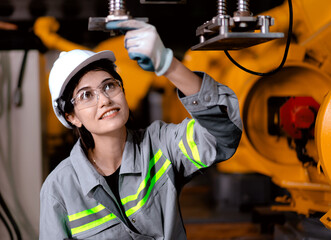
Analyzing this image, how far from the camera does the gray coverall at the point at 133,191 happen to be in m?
1.12

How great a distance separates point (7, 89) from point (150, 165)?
4.41 ft

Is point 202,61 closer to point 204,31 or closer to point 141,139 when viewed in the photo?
point 141,139

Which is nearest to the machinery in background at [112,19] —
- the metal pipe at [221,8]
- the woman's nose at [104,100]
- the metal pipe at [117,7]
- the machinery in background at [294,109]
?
the metal pipe at [117,7]

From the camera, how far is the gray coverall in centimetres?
112

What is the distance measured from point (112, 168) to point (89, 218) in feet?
0.68

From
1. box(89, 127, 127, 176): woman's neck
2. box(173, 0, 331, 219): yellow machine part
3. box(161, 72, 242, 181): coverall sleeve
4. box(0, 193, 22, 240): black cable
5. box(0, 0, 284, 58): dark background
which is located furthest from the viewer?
box(0, 0, 284, 58): dark background

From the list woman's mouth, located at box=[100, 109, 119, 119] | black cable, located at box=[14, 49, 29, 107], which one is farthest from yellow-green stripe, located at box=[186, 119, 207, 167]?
black cable, located at box=[14, 49, 29, 107]

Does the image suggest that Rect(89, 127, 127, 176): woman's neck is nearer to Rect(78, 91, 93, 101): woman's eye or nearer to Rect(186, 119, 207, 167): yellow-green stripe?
Rect(78, 91, 93, 101): woman's eye

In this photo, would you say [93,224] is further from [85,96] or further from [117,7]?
[117,7]

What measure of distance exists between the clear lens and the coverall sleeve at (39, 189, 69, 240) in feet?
1.11

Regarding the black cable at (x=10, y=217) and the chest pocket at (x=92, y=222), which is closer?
the chest pocket at (x=92, y=222)

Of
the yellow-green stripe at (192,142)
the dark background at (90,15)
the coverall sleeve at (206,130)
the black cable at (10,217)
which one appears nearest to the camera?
the coverall sleeve at (206,130)

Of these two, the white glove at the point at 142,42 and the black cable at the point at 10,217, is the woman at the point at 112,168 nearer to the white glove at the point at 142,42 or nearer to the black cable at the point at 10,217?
the white glove at the point at 142,42

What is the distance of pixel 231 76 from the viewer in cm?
219
